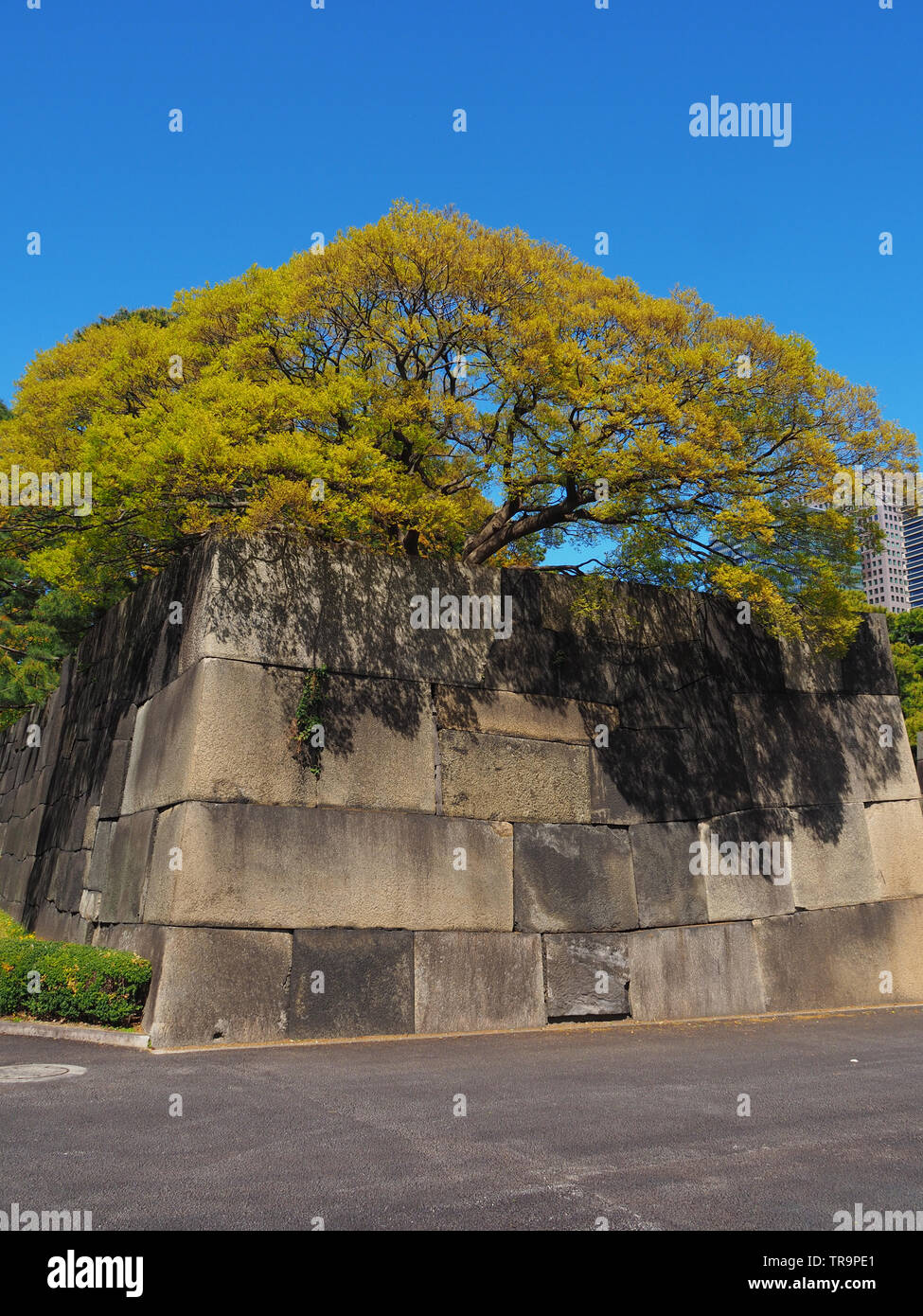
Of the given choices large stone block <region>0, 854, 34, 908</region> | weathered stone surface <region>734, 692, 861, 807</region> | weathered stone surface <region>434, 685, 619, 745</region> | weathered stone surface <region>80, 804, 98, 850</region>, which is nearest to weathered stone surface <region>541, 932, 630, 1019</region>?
weathered stone surface <region>434, 685, 619, 745</region>

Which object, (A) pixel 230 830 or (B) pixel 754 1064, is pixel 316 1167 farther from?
(A) pixel 230 830

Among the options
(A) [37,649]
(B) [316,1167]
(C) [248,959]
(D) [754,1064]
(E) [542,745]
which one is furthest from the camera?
(A) [37,649]

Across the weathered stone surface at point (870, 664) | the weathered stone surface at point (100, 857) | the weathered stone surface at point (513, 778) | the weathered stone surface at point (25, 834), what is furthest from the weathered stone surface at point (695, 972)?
the weathered stone surface at point (25, 834)

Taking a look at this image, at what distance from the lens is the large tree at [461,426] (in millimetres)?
12141

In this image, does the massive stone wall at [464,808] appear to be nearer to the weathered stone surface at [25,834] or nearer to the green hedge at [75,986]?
the green hedge at [75,986]

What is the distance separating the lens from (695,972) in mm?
13930

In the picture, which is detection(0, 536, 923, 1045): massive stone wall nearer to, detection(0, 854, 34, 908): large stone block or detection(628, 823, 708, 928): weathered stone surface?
detection(628, 823, 708, 928): weathered stone surface

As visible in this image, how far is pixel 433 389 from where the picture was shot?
14.9 metres

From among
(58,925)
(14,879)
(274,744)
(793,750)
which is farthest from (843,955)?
(14,879)

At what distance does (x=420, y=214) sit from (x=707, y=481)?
17.3 feet

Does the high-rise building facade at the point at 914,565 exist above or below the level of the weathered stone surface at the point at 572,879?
above

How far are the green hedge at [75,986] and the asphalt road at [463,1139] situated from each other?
69cm

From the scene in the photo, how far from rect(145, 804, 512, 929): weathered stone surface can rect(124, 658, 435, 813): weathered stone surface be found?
0.81ft

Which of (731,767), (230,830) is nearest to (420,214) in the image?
(230,830)
